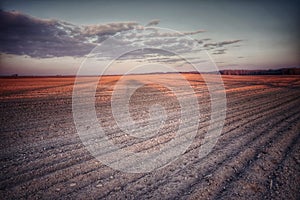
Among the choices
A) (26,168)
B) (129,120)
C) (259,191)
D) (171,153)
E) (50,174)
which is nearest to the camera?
(259,191)

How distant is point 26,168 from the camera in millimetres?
4160

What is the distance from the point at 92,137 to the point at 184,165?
10.3 ft

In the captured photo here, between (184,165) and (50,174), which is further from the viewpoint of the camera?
(184,165)

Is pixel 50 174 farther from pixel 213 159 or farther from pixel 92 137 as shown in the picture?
pixel 213 159

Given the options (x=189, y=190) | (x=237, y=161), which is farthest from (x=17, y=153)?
(x=237, y=161)

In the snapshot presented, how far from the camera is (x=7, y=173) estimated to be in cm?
398

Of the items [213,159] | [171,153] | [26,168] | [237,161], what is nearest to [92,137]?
[26,168]

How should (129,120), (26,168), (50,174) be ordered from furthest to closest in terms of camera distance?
(129,120) < (26,168) < (50,174)

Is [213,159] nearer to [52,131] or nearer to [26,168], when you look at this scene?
[26,168]

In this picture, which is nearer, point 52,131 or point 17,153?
point 17,153

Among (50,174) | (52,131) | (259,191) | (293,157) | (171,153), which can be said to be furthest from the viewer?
(52,131)

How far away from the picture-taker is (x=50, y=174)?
3887 mm

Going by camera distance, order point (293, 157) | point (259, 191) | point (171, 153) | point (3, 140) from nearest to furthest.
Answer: point (259, 191) < point (293, 157) < point (171, 153) < point (3, 140)

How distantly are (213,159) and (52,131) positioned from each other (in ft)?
17.2
